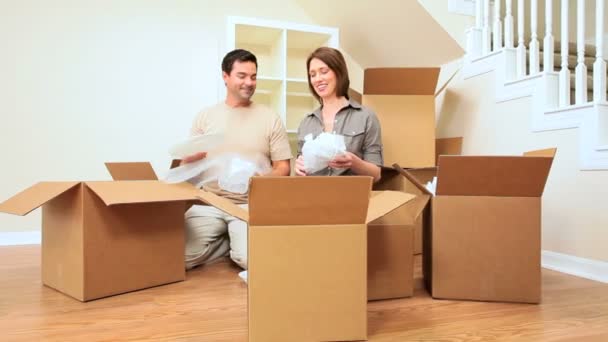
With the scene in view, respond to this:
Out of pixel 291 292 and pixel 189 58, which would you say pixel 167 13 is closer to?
pixel 189 58

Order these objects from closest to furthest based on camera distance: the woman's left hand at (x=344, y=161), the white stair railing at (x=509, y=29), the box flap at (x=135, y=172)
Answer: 1. the woman's left hand at (x=344, y=161)
2. the box flap at (x=135, y=172)
3. the white stair railing at (x=509, y=29)

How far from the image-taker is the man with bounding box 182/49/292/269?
1662mm

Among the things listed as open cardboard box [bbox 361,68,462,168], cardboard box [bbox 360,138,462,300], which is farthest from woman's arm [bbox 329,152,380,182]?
open cardboard box [bbox 361,68,462,168]

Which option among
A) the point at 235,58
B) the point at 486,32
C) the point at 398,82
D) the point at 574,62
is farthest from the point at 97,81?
the point at 574,62

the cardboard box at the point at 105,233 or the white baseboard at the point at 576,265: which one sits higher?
the cardboard box at the point at 105,233

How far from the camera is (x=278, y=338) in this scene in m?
0.86

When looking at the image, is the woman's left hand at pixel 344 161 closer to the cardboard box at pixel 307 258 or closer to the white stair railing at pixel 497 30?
the cardboard box at pixel 307 258

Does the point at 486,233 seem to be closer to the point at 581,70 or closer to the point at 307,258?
the point at 307,258

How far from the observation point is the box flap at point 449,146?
2062mm

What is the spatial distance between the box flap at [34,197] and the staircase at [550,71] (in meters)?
1.72

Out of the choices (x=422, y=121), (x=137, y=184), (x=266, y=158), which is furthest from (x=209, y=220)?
(x=422, y=121)

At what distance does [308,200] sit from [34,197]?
89 centimetres

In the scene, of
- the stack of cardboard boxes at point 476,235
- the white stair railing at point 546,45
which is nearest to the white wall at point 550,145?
the white stair railing at point 546,45

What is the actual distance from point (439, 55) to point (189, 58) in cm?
142
